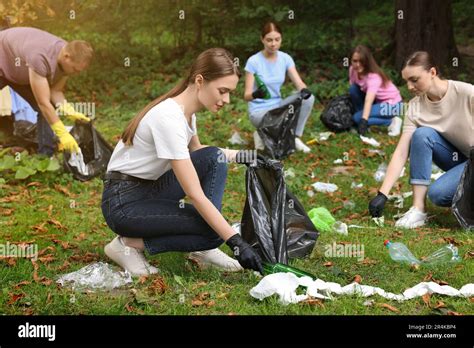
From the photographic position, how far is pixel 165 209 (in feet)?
12.3

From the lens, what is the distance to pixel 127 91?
10.1m

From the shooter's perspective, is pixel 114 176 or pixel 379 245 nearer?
pixel 114 176

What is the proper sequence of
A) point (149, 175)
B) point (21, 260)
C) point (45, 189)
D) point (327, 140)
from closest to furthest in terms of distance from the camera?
point (149, 175) → point (21, 260) → point (45, 189) → point (327, 140)

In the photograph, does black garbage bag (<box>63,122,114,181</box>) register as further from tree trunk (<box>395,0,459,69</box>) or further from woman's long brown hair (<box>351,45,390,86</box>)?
tree trunk (<box>395,0,459,69</box>)

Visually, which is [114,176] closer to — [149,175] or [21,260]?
[149,175]

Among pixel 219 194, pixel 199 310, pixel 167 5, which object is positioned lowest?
A: pixel 199 310

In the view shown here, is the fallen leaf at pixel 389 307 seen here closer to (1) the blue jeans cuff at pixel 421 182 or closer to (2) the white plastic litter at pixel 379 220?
(2) the white plastic litter at pixel 379 220

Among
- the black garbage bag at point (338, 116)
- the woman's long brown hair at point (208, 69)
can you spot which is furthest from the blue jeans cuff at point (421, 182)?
the black garbage bag at point (338, 116)

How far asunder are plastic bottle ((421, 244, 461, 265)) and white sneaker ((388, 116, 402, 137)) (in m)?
3.37

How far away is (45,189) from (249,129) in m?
2.62

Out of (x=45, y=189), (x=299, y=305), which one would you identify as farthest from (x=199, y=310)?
(x=45, y=189)

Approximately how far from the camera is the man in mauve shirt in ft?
18.4

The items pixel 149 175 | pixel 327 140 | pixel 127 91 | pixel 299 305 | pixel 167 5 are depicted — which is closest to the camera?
pixel 299 305

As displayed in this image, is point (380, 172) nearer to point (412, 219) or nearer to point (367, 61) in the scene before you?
point (412, 219)
